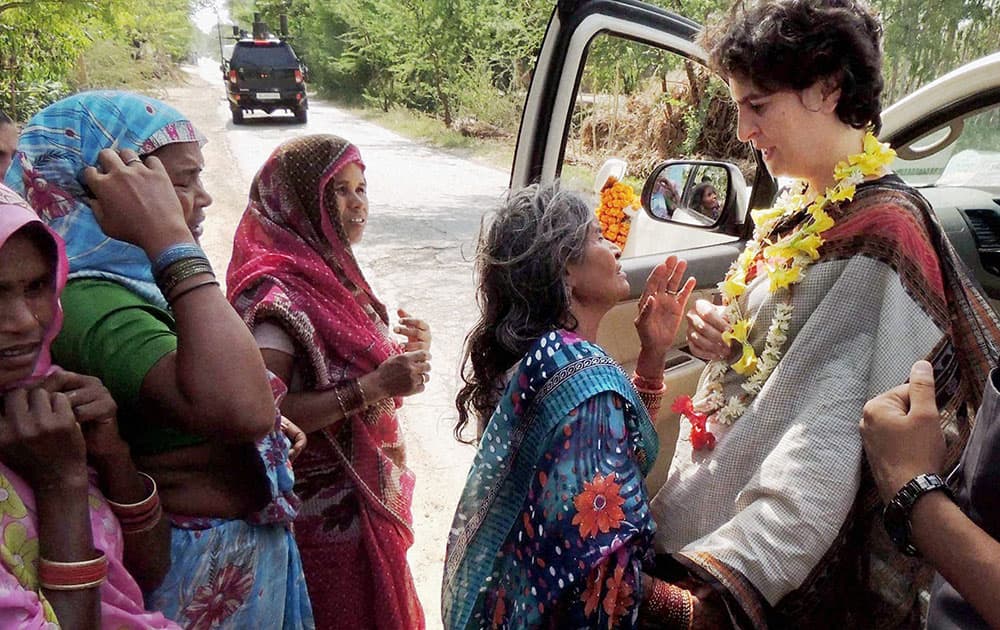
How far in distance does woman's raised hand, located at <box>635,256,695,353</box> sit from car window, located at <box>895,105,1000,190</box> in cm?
123

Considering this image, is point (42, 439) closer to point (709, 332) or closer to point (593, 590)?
point (593, 590)

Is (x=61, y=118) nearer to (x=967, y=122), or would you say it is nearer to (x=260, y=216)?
(x=260, y=216)

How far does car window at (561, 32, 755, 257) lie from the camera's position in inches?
154

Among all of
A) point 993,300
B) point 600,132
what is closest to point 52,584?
point 993,300

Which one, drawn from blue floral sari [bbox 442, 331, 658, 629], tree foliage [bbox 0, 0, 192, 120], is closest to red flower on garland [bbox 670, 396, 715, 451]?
blue floral sari [bbox 442, 331, 658, 629]

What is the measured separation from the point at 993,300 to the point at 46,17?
10961mm

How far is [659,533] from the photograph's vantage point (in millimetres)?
1714

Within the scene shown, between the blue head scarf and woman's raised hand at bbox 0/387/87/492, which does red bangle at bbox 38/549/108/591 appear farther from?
the blue head scarf

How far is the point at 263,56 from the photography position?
24922mm

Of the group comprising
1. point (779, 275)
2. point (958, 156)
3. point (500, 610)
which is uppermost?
point (958, 156)

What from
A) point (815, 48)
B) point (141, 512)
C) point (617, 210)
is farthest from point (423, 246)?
point (141, 512)

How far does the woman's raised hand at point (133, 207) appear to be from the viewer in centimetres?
130

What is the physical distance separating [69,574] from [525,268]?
989 mm

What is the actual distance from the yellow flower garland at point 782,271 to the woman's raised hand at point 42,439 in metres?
1.27
